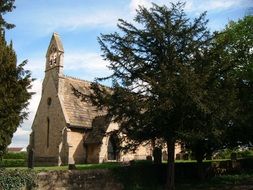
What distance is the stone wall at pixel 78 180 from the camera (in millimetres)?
17780

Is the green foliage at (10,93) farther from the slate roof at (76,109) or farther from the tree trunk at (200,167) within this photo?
the slate roof at (76,109)

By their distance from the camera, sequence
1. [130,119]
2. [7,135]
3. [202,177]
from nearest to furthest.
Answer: [7,135], [130,119], [202,177]

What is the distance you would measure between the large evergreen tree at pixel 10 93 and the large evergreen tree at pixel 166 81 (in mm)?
4193

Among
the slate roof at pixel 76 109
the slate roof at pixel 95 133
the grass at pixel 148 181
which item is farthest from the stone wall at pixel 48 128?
the grass at pixel 148 181

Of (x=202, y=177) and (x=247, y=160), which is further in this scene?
(x=247, y=160)

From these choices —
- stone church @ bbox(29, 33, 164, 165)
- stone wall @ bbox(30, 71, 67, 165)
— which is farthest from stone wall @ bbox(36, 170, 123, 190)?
stone wall @ bbox(30, 71, 67, 165)

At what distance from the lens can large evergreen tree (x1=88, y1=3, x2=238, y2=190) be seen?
719 inches

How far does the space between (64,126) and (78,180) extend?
→ 1908cm

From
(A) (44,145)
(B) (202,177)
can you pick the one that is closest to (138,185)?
(B) (202,177)

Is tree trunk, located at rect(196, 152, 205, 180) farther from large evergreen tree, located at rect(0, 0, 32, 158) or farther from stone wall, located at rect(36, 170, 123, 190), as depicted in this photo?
large evergreen tree, located at rect(0, 0, 32, 158)

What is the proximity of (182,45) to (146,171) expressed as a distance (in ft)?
25.8

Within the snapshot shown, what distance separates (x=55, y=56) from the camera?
41219mm

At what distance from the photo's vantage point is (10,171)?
16.7 m

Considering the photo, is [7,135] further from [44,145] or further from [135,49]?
[44,145]
